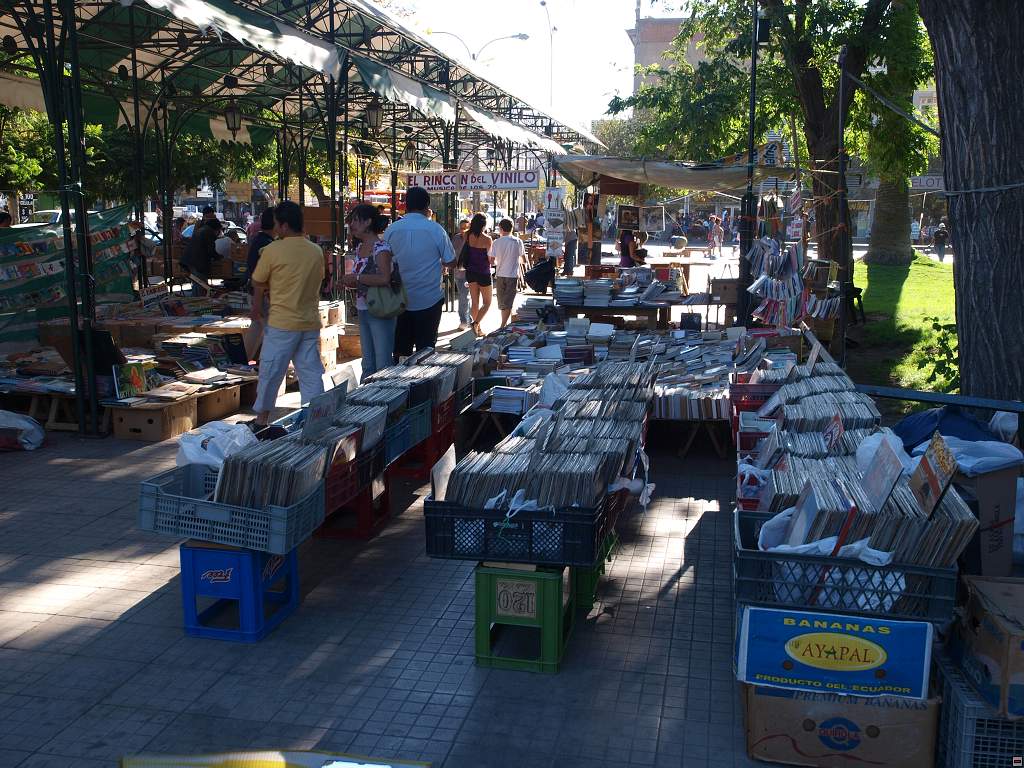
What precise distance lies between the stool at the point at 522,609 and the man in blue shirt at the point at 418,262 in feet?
14.6

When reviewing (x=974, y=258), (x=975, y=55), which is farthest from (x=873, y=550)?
(x=975, y=55)

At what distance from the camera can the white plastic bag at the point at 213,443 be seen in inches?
193

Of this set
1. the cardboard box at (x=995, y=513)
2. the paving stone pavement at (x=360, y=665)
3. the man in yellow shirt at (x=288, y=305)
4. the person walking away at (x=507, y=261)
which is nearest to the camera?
the paving stone pavement at (x=360, y=665)

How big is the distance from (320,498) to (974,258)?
13.7 ft

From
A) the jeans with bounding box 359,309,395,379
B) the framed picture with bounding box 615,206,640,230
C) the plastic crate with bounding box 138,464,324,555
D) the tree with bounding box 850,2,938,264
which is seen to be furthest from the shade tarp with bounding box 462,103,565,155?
the plastic crate with bounding box 138,464,324,555

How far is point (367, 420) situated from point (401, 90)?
762cm

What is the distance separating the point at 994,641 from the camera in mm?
3354

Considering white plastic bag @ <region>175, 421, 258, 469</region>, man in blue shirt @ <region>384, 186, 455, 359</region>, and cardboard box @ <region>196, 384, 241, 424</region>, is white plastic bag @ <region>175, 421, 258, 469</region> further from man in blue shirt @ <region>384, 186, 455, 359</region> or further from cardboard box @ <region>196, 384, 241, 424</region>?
cardboard box @ <region>196, 384, 241, 424</region>

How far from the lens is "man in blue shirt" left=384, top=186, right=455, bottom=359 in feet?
28.1

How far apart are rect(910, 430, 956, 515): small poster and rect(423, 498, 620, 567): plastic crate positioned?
1.32m

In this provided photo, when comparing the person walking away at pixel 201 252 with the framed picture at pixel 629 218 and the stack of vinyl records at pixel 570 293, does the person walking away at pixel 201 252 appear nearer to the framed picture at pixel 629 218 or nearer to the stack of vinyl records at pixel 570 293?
the stack of vinyl records at pixel 570 293

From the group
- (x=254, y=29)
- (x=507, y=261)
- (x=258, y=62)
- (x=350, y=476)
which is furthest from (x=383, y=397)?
(x=258, y=62)

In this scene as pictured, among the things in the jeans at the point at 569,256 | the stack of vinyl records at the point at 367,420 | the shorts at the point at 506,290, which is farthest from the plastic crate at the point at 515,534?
the jeans at the point at 569,256

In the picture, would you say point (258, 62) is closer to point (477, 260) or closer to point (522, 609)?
point (477, 260)
